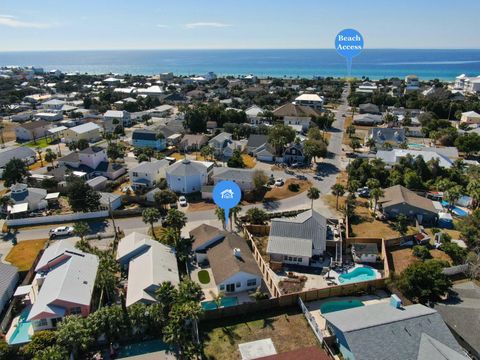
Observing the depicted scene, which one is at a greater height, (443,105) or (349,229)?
(443,105)

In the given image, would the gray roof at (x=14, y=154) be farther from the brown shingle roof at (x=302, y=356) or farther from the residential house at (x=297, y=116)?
the brown shingle roof at (x=302, y=356)

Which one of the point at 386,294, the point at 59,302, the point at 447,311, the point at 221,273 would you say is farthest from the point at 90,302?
the point at 447,311

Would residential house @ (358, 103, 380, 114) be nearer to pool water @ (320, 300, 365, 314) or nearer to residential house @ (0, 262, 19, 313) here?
pool water @ (320, 300, 365, 314)

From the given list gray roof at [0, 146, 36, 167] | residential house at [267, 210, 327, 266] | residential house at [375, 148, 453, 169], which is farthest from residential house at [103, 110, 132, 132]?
residential house at [267, 210, 327, 266]

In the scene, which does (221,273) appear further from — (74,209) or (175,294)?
(74,209)

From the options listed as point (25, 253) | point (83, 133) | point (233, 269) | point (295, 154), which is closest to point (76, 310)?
point (233, 269)

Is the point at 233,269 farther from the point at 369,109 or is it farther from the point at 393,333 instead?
the point at 369,109
